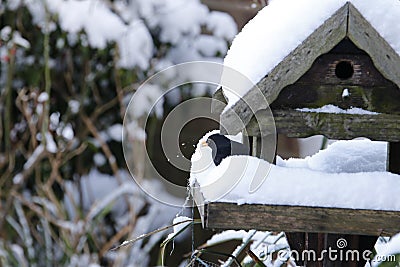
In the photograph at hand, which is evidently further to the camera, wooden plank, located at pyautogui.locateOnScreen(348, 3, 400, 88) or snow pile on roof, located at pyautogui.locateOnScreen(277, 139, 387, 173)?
snow pile on roof, located at pyautogui.locateOnScreen(277, 139, 387, 173)

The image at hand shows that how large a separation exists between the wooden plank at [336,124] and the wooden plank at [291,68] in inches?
1.4

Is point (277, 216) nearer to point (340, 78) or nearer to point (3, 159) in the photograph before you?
point (340, 78)

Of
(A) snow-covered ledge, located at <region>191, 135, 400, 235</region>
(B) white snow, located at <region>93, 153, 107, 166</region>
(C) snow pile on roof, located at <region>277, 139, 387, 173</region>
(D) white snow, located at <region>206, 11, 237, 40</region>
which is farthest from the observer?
(B) white snow, located at <region>93, 153, 107, 166</region>

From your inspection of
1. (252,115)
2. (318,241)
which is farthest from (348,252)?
(252,115)

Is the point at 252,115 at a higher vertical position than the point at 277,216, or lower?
higher

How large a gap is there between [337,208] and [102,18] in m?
1.82

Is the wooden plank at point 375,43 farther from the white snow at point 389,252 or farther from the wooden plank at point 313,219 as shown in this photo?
the white snow at point 389,252

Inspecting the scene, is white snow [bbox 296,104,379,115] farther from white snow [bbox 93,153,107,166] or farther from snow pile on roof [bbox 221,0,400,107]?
white snow [bbox 93,153,107,166]

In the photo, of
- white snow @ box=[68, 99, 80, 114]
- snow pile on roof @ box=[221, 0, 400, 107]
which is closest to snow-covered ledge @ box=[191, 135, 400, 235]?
snow pile on roof @ box=[221, 0, 400, 107]

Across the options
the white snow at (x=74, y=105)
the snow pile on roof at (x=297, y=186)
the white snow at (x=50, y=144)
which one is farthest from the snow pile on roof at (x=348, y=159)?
the white snow at (x=74, y=105)

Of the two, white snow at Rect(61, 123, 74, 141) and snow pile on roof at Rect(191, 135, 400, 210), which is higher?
white snow at Rect(61, 123, 74, 141)

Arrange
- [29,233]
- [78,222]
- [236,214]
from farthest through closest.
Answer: [29,233] → [78,222] → [236,214]

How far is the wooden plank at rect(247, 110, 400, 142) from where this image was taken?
766 millimetres

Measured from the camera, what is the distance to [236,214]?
0.73 metres
